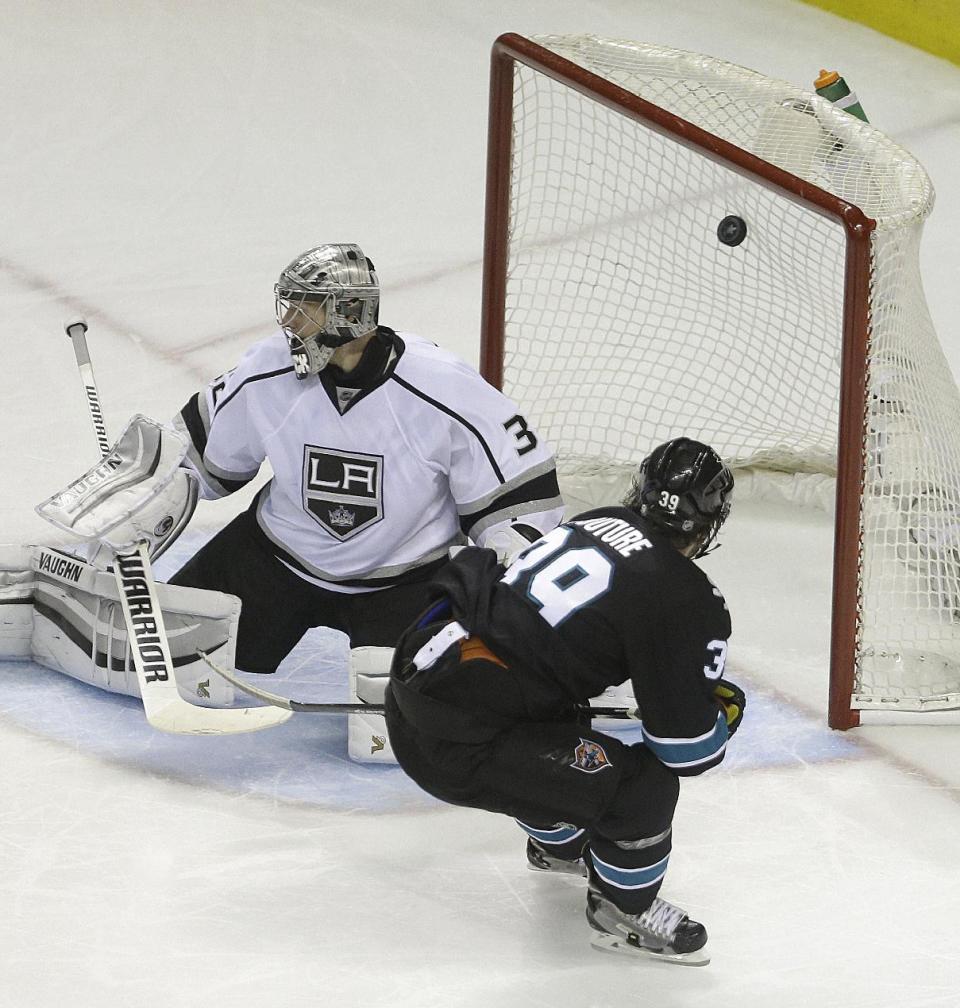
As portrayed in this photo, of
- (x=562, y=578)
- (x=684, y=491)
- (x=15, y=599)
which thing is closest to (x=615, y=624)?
(x=562, y=578)

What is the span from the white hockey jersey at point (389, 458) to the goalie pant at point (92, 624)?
195mm

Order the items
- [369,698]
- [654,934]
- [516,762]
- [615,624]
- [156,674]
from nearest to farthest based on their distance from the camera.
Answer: [615,624] < [516,762] < [654,934] < [369,698] < [156,674]

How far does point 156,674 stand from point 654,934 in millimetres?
963

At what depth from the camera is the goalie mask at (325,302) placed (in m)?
3.20

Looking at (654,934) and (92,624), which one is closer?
(654,934)

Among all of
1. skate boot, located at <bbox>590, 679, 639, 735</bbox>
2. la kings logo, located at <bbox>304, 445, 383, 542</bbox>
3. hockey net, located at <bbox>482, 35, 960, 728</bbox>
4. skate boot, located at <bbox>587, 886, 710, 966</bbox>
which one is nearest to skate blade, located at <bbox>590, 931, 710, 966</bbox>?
skate boot, located at <bbox>587, 886, 710, 966</bbox>

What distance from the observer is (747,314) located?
438cm

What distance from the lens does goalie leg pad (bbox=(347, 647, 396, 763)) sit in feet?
10.5

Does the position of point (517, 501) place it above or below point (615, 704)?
above

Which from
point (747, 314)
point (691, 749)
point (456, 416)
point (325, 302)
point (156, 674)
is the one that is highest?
point (325, 302)

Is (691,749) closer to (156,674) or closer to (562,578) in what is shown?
(562,578)

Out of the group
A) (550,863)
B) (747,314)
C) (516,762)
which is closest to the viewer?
(516,762)

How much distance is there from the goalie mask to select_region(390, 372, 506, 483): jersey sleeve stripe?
0.11 meters

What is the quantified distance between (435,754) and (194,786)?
0.66 meters
